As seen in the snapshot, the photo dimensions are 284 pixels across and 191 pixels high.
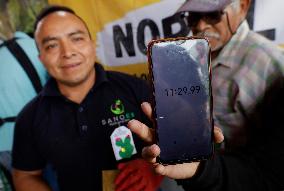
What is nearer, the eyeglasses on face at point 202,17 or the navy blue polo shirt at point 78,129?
the eyeglasses on face at point 202,17

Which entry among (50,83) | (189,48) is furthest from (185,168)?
(50,83)

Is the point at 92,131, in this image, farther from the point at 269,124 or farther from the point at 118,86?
the point at 269,124

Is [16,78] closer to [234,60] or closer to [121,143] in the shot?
[121,143]

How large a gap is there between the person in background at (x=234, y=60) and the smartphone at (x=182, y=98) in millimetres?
472

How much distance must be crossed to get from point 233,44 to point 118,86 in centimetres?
48

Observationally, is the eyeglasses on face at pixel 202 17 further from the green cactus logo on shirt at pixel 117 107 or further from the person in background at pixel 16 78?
the person in background at pixel 16 78

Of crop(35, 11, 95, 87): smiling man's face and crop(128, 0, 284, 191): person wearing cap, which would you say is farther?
crop(35, 11, 95, 87): smiling man's face

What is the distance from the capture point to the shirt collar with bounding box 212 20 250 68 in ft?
3.96

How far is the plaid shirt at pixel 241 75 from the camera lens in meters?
1.14

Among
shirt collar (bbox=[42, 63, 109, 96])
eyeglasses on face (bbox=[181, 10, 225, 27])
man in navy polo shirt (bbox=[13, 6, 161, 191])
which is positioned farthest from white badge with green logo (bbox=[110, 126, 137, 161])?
eyeglasses on face (bbox=[181, 10, 225, 27])

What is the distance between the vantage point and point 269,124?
110cm

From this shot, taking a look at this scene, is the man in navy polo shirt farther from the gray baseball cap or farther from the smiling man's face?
the gray baseball cap

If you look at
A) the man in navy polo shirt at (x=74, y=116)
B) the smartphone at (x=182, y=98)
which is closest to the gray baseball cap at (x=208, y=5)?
the man in navy polo shirt at (x=74, y=116)

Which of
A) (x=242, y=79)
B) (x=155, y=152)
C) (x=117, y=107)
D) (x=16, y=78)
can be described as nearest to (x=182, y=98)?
(x=155, y=152)
